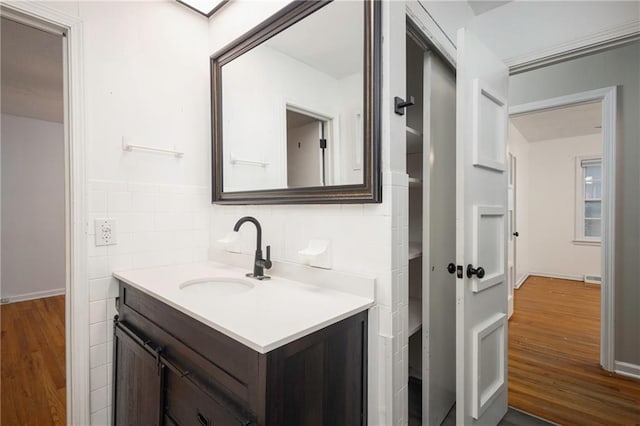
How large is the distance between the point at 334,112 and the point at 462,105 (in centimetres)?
56

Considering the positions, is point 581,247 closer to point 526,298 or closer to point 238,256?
point 526,298

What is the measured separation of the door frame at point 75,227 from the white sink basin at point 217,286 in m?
0.50

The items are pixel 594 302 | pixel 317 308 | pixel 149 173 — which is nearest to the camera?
pixel 317 308

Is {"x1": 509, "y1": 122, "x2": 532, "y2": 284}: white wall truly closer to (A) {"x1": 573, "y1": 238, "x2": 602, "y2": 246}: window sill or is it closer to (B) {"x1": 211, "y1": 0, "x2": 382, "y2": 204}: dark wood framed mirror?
(A) {"x1": 573, "y1": 238, "x2": 602, "y2": 246}: window sill

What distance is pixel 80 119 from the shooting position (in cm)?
135

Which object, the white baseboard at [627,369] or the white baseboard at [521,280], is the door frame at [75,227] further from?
the white baseboard at [521,280]

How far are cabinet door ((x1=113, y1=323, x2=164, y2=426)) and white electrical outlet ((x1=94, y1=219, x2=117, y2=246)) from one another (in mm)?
386

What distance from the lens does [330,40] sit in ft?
3.95

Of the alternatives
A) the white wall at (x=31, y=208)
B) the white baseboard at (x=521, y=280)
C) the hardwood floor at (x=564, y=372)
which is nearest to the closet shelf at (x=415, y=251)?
the hardwood floor at (x=564, y=372)

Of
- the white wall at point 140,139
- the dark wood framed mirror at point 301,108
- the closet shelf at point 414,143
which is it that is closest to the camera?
the dark wood framed mirror at point 301,108

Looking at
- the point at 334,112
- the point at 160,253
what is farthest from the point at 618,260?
the point at 160,253

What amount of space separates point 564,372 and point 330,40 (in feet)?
8.69

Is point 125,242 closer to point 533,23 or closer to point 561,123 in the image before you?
point 533,23

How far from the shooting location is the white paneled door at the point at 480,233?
1.31 meters
